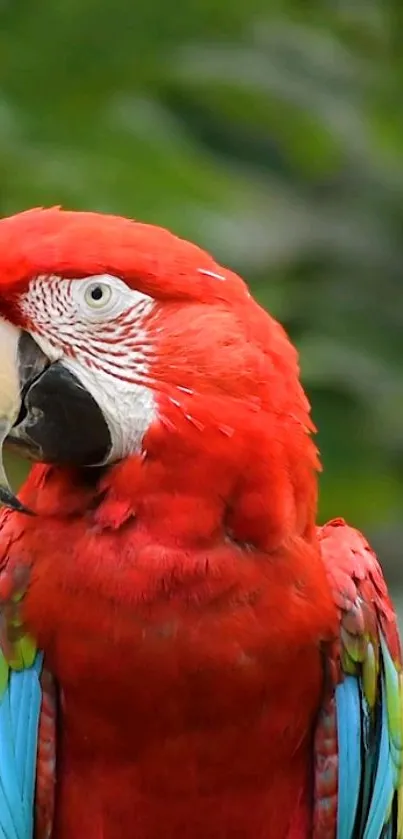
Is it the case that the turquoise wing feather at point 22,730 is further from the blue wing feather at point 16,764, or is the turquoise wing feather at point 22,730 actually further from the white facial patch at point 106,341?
the white facial patch at point 106,341

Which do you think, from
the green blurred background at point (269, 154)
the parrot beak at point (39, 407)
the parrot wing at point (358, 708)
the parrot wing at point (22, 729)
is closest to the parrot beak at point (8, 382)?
the parrot beak at point (39, 407)

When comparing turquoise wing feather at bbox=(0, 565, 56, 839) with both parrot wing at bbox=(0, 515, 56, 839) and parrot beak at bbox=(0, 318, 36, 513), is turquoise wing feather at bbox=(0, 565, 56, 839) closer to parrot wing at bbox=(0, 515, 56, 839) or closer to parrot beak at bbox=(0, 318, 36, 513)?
parrot wing at bbox=(0, 515, 56, 839)

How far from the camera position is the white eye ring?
101 cm

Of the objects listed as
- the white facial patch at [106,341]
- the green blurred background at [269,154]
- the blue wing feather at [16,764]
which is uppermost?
the green blurred background at [269,154]

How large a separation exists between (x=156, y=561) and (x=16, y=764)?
9.4 inches

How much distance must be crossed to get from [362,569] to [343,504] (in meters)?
0.43

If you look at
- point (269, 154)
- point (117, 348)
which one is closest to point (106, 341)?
point (117, 348)

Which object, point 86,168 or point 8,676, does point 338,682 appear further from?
point 86,168

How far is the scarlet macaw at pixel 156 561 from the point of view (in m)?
1.02

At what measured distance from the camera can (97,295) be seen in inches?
40.1

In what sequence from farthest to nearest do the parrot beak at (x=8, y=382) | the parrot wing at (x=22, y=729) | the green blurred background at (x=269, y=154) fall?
the green blurred background at (x=269, y=154)
the parrot wing at (x=22, y=729)
the parrot beak at (x=8, y=382)

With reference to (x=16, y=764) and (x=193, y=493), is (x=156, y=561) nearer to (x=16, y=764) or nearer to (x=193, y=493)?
(x=193, y=493)

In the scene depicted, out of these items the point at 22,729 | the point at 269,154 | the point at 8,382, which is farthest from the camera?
the point at 269,154

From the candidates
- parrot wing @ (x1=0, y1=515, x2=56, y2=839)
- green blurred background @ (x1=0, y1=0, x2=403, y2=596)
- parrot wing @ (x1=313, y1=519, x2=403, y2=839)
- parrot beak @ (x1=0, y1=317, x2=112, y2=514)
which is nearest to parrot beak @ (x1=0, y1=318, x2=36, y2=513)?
parrot beak @ (x1=0, y1=317, x2=112, y2=514)
